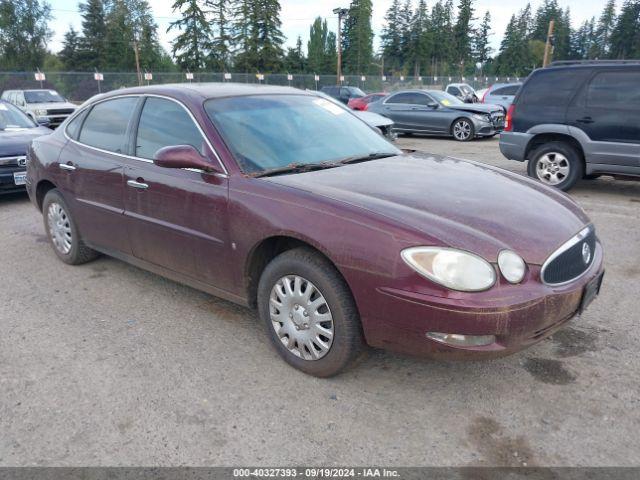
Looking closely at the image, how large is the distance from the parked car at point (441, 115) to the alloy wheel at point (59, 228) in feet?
40.7

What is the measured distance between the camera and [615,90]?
24.6ft

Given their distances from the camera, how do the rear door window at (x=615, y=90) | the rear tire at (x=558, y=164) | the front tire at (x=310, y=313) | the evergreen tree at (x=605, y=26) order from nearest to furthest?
1. the front tire at (x=310, y=313)
2. the rear door window at (x=615, y=90)
3. the rear tire at (x=558, y=164)
4. the evergreen tree at (x=605, y=26)

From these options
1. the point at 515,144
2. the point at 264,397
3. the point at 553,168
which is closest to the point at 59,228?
the point at 264,397

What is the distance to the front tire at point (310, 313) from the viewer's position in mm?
2887

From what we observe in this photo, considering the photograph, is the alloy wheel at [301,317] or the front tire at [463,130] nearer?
the alloy wheel at [301,317]

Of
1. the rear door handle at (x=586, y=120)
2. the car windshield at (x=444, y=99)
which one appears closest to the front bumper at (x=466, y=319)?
the rear door handle at (x=586, y=120)

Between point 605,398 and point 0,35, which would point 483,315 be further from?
point 0,35

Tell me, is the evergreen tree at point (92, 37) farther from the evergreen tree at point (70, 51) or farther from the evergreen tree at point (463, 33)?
the evergreen tree at point (463, 33)

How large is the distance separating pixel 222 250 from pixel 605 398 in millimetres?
2416

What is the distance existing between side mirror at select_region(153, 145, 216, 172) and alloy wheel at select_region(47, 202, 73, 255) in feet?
6.84

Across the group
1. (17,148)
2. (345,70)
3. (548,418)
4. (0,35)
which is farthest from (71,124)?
(345,70)

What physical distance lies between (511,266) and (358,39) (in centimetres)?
8924

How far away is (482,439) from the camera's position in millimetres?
2637

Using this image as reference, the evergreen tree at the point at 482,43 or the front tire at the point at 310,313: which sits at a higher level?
the evergreen tree at the point at 482,43
